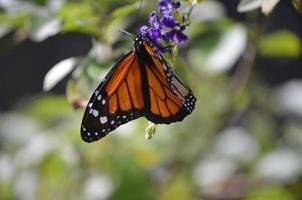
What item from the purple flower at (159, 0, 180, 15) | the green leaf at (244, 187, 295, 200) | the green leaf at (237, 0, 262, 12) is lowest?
the green leaf at (244, 187, 295, 200)

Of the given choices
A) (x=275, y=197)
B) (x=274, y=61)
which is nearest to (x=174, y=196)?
(x=275, y=197)

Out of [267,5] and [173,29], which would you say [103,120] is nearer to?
[173,29]

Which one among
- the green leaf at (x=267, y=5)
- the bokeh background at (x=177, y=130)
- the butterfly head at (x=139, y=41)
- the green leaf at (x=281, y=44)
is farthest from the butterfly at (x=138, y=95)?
the green leaf at (x=281, y=44)

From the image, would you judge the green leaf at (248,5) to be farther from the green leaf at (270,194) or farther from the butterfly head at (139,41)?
the green leaf at (270,194)

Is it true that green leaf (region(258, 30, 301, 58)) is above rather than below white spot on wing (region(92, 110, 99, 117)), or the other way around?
below

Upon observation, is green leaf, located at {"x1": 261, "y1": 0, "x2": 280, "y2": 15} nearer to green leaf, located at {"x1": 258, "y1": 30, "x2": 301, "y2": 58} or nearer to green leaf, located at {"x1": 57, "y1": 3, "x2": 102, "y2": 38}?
green leaf, located at {"x1": 57, "y1": 3, "x2": 102, "y2": 38}

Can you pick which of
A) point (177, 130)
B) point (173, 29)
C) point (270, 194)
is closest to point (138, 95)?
point (173, 29)

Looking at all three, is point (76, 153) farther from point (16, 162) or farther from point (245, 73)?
point (245, 73)

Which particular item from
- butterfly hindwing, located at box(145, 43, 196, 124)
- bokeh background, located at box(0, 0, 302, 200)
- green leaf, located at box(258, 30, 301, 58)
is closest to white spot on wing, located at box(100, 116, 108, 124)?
butterfly hindwing, located at box(145, 43, 196, 124)

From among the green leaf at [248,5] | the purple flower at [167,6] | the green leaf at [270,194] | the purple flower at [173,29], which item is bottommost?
the green leaf at [270,194]
